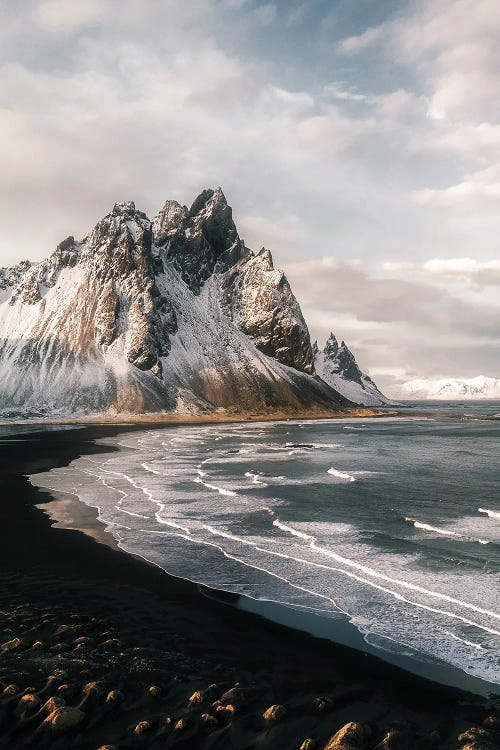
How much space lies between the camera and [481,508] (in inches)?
1195

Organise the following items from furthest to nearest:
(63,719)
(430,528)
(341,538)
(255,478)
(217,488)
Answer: (255,478), (217,488), (430,528), (341,538), (63,719)

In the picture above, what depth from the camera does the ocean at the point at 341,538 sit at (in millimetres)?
14562

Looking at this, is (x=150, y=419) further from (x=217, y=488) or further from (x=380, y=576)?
(x=380, y=576)

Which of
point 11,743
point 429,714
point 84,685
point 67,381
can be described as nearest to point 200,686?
Result: point 84,685

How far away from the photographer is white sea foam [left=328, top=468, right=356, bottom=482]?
41.9 meters

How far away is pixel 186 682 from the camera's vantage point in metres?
11.0

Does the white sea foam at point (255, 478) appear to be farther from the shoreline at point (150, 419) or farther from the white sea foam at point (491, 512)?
the shoreline at point (150, 419)

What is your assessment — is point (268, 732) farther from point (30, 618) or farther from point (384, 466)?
point (384, 466)

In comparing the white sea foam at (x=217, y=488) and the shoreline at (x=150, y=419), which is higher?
the white sea foam at (x=217, y=488)

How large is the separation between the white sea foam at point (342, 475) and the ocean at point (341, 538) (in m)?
0.09

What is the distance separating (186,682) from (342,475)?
113 feet

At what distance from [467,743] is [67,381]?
18118cm

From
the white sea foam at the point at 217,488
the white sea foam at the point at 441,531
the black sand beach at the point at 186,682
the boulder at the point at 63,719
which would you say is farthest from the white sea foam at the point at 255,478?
the boulder at the point at 63,719

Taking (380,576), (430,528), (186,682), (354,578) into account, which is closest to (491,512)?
(430,528)
